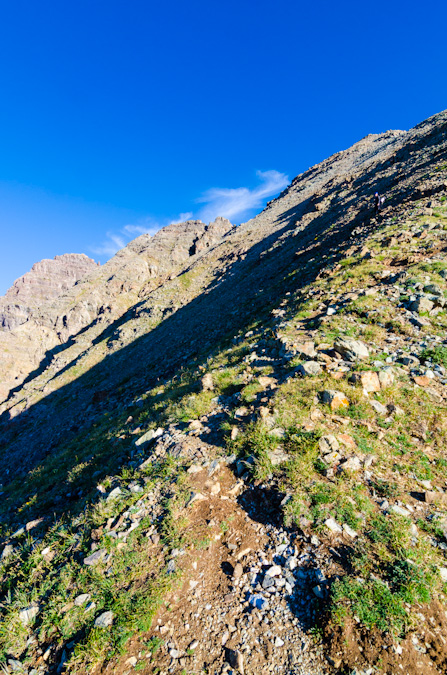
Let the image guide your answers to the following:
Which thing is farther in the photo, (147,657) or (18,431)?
(18,431)

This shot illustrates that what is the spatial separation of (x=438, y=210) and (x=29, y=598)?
2453 cm

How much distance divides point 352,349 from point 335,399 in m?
2.34

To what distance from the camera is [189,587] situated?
4723 mm

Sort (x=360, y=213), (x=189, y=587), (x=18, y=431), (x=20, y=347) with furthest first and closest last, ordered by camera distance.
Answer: (x=20, y=347) < (x=18, y=431) < (x=360, y=213) < (x=189, y=587)

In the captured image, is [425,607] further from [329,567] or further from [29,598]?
[29,598]

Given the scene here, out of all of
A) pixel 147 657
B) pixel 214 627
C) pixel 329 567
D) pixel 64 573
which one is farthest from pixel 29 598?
pixel 329 567

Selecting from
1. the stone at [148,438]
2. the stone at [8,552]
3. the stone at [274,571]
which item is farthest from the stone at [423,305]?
the stone at [8,552]

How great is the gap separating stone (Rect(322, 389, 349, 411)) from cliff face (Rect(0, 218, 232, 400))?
196ft

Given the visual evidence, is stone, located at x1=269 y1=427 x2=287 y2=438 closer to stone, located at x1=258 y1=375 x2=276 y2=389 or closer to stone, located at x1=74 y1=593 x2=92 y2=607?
stone, located at x1=258 y1=375 x2=276 y2=389

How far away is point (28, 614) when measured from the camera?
4.97 metres

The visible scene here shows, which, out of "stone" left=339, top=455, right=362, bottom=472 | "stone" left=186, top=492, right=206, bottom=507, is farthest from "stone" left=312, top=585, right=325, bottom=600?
"stone" left=186, top=492, right=206, bottom=507

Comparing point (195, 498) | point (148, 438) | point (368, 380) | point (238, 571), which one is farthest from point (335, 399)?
point (148, 438)

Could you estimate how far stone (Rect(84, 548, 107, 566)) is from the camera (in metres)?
5.40

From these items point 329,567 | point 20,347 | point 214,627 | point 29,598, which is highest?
point 20,347
